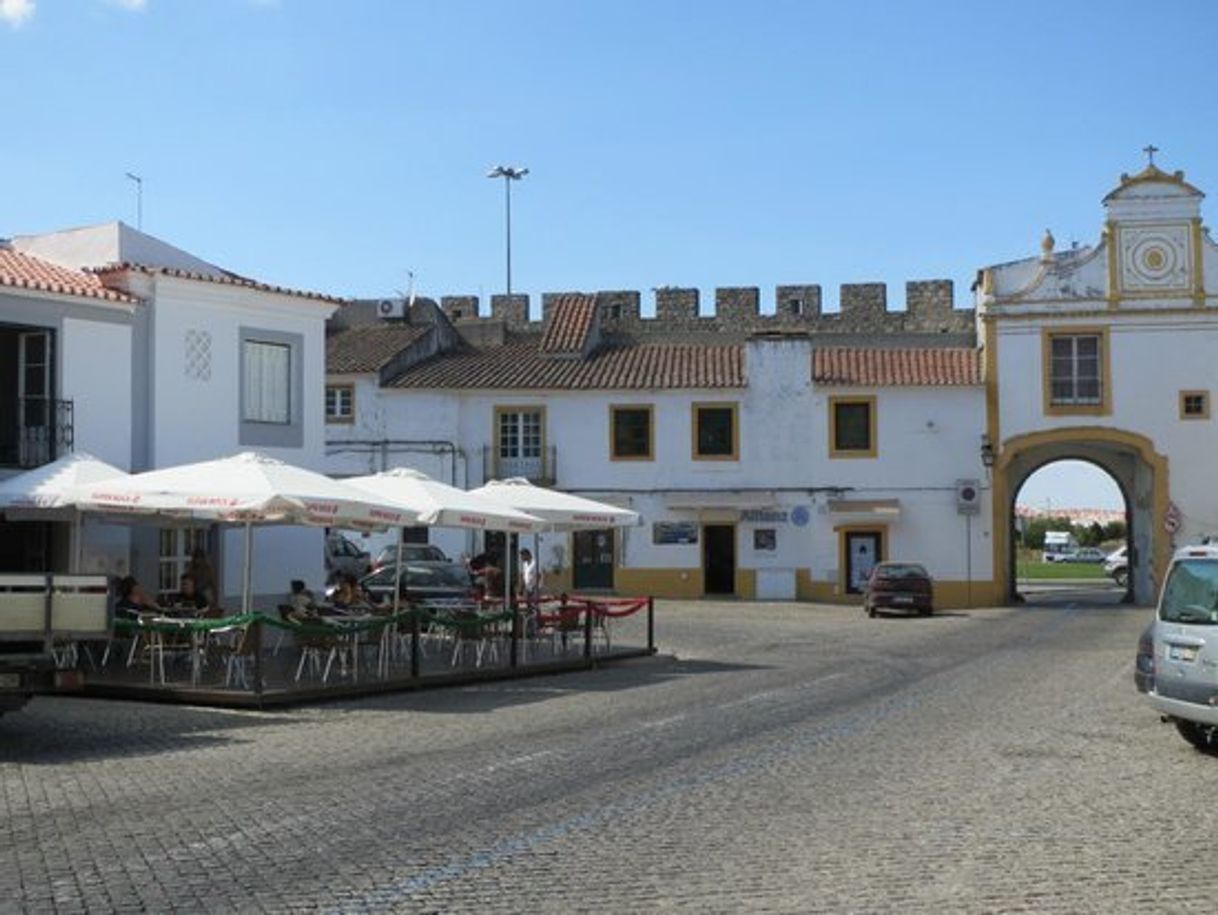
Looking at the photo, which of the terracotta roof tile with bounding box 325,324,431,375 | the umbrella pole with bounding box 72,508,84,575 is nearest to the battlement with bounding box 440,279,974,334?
the terracotta roof tile with bounding box 325,324,431,375

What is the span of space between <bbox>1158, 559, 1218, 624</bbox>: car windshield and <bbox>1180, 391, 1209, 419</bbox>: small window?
30.9 m

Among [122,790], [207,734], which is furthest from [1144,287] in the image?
[122,790]

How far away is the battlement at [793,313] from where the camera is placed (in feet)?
196

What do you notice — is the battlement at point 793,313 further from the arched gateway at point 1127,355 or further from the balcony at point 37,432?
the balcony at point 37,432

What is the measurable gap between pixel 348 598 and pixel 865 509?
23.1 m

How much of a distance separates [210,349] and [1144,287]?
28.3 meters

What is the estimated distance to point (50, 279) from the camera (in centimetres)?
2255

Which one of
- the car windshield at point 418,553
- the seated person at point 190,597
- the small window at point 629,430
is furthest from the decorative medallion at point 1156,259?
the seated person at point 190,597

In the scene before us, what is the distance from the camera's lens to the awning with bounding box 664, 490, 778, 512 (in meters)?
43.9

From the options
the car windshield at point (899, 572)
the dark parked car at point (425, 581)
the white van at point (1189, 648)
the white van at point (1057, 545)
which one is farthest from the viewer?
the white van at point (1057, 545)

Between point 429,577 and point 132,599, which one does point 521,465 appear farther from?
point 132,599

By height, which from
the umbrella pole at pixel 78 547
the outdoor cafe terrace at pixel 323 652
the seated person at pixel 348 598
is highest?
the umbrella pole at pixel 78 547

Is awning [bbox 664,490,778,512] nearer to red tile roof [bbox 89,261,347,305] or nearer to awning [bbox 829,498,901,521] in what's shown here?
awning [bbox 829,498,901,521]

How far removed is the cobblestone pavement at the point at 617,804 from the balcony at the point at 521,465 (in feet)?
85.2
